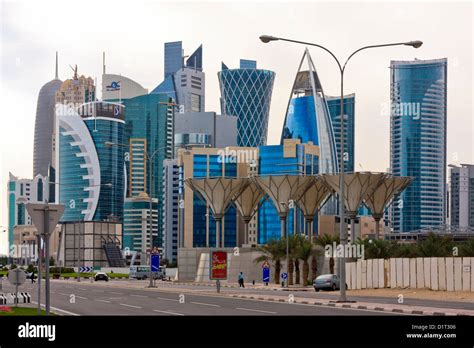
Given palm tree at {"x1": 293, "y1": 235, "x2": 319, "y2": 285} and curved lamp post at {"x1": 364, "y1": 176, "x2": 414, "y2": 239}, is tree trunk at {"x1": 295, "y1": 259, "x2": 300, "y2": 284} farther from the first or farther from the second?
curved lamp post at {"x1": 364, "y1": 176, "x2": 414, "y2": 239}

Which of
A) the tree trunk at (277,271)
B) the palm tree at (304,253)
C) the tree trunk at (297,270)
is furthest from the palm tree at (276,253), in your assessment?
the palm tree at (304,253)

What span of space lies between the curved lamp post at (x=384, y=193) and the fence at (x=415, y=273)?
51.1 m

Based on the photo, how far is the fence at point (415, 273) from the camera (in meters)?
48.0

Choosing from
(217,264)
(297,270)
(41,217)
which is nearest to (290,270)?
(297,270)

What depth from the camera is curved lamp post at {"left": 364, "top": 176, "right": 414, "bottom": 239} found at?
11206cm

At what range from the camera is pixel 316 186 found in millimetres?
121062

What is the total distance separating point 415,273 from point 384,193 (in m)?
61.6

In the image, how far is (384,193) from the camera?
114 m

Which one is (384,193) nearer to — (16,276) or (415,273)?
(415,273)

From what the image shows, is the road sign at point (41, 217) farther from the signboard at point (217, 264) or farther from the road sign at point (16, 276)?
the signboard at point (217, 264)

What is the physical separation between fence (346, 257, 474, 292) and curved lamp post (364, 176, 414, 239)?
51.1 metres
